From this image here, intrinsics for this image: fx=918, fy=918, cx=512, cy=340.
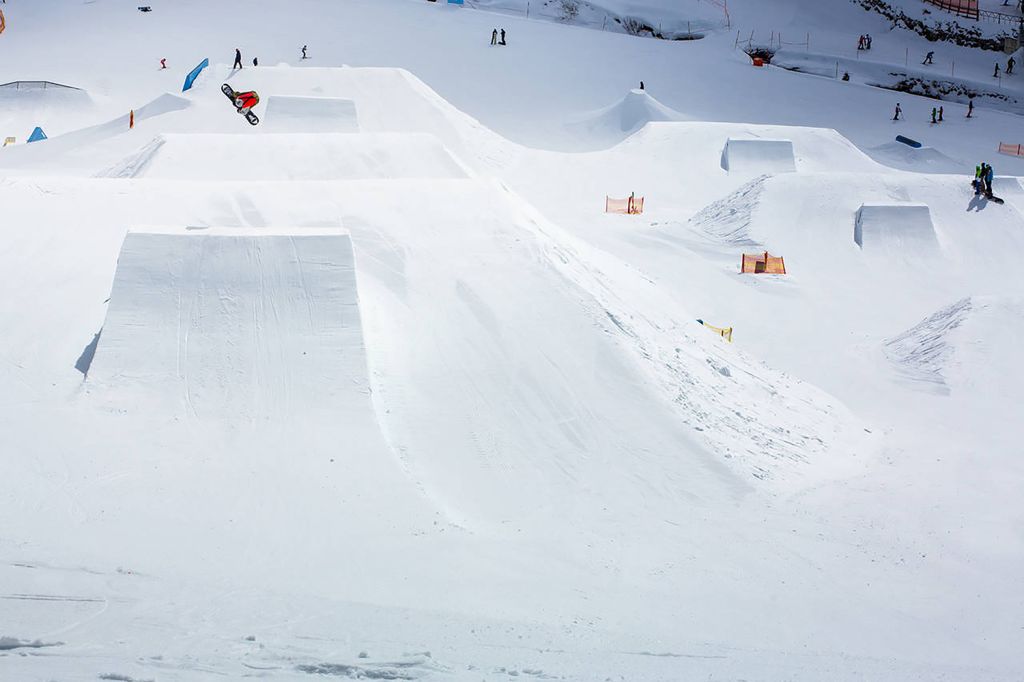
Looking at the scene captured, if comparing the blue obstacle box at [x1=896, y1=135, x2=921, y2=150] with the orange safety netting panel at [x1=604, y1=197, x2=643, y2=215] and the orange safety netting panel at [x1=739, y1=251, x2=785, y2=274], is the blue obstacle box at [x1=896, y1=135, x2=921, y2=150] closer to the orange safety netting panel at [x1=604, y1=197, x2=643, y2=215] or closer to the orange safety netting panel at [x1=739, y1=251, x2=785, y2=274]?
the orange safety netting panel at [x1=604, y1=197, x2=643, y2=215]

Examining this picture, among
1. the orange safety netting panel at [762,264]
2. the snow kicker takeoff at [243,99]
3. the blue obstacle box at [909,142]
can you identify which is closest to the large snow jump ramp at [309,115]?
the snow kicker takeoff at [243,99]

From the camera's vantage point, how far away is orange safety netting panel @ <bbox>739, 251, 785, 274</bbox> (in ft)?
68.1

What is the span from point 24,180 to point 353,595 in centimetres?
1004

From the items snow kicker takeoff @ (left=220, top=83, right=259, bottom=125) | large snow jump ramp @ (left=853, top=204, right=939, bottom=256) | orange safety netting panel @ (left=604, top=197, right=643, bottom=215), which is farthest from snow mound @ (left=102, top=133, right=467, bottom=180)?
large snow jump ramp @ (left=853, top=204, right=939, bottom=256)

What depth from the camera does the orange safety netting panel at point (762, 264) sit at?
20.8 m

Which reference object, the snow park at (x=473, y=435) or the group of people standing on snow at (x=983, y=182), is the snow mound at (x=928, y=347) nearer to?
the snow park at (x=473, y=435)

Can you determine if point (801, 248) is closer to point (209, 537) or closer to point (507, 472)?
point (507, 472)

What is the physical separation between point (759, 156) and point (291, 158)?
17.4m

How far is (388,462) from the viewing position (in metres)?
9.23

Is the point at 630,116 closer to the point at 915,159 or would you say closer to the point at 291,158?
the point at 915,159

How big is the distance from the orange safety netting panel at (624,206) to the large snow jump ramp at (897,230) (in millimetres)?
5913

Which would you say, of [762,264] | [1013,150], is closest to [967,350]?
[762,264]

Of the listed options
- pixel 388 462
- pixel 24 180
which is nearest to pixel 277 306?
pixel 388 462

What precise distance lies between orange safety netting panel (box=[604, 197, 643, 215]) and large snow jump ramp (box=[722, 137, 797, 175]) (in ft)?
18.6
